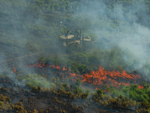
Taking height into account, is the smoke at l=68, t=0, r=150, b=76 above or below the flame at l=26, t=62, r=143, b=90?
above

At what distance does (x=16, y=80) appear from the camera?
48.4ft

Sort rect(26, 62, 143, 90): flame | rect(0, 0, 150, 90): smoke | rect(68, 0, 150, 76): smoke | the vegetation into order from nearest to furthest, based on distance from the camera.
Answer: the vegetation < rect(26, 62, 143, 90): flame < rect(0, 0, 150, 90): smoke < rect(68, 0, 150, 76): smoke

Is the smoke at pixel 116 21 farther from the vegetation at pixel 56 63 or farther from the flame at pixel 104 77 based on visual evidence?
the flame at pixel 104 77

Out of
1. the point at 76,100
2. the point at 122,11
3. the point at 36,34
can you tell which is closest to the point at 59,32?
the point at 36,34

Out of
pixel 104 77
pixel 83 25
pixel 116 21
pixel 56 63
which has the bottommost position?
pixel 104 77

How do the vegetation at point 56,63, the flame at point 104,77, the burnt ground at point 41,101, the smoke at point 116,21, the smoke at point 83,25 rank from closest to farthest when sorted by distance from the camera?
1. the burnt ground at point 41,101
2. the vegetation at point 56,63
3. the flame at point 104,77
4. the smoke at point 83,25
5. the smoke at point 116,21

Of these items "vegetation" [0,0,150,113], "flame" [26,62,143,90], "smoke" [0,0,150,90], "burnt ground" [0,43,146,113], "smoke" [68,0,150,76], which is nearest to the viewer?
"burnt ground" [0,43,146,113]

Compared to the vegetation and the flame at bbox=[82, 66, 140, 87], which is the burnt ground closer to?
the vegetation

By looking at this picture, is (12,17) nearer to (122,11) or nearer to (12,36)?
(12,36)

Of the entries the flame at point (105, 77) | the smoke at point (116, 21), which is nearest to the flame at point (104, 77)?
the flame at point (105, 77)

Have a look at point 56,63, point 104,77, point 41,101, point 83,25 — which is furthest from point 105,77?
point 83,25

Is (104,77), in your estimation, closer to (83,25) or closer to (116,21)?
(83,25)

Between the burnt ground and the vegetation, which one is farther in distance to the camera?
the vegetation

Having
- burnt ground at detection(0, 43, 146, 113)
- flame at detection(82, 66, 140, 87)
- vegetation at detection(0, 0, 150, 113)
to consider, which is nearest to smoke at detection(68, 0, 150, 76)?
vegetation at detection(0, 0, 150, 113)
